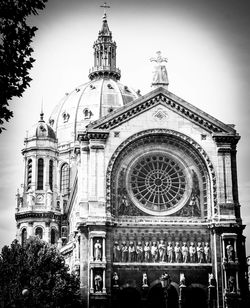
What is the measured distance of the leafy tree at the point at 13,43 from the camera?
2227 centimetres

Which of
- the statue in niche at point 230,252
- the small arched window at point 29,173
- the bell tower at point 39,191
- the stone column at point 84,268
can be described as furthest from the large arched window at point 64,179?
the statue in niche at point 230,252

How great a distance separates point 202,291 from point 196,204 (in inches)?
255

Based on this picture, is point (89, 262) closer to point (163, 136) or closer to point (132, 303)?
point (132, 303)

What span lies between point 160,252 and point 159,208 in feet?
11.4

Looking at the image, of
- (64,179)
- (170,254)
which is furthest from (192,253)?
(64,179)

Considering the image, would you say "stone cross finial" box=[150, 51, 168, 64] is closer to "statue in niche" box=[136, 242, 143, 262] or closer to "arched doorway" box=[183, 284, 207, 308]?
"statue in niche" box=[136, 242, 143, 262]

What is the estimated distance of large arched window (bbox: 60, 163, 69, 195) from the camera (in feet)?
327

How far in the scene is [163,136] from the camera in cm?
5769

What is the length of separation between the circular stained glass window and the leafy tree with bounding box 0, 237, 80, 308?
26.1 feet

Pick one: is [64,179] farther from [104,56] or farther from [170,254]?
[170,254]

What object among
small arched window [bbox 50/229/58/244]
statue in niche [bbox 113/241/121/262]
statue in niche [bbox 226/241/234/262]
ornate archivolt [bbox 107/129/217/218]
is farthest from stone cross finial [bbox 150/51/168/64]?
small arched window [bbox 50/229/58/244]

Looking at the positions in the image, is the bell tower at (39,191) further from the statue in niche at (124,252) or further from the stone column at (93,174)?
the statue in niche at (124,252)

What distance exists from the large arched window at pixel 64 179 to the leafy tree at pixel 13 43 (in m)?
76.4

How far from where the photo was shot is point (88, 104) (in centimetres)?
10531
